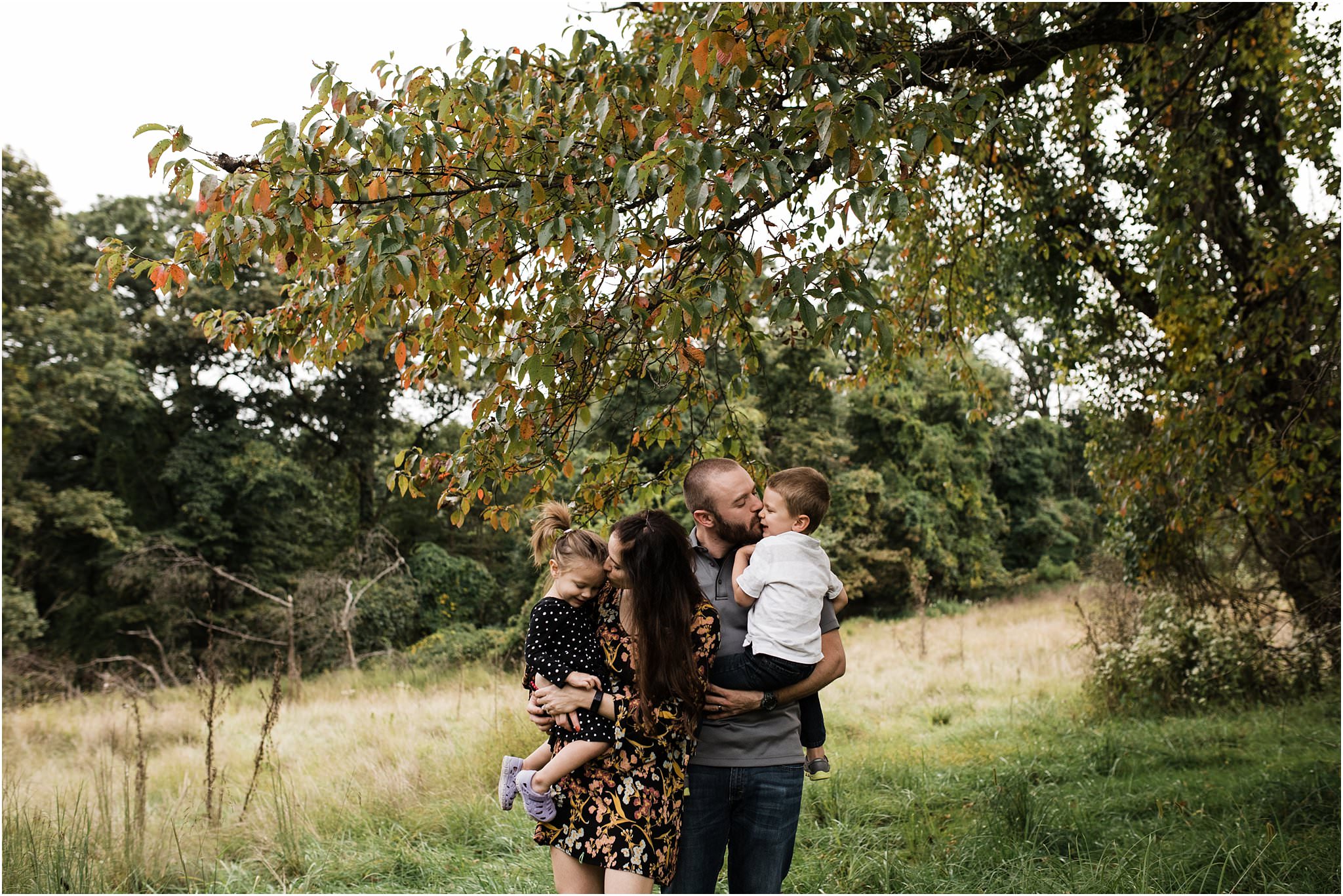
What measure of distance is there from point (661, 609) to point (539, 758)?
0.62 metres

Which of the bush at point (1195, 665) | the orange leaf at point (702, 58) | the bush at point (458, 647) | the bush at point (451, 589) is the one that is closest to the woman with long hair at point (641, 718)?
the orange leaf at point (702, 58)

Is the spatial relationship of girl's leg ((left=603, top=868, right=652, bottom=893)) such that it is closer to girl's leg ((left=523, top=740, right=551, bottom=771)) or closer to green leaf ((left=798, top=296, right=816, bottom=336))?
girl's leg ((left=523, top=740, right=551, bottom=771))

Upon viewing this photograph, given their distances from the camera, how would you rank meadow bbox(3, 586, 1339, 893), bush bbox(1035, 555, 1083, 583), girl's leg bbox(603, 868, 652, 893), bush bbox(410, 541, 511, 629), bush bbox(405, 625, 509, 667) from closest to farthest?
1. girl's leg bbox(603, 868, 652, 893)
2. meadow bbox(3, 586, 1339, 893)
3. bush bbox(405, 625, 509, 667)
4. bush bbox(410, 541, 511, 629)
5. bush bbox(1035, 555, 1083, 583)

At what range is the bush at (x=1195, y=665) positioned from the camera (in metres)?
7.71

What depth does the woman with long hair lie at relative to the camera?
7.44 feet

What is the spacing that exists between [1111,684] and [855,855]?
4971 mm

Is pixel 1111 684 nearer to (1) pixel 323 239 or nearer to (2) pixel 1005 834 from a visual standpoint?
(2) pixel 1005 834

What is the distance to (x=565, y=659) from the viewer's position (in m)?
2.43

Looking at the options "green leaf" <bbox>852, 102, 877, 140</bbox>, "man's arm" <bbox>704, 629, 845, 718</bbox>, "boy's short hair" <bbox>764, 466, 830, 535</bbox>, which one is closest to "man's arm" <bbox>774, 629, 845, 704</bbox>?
"man's arm" <bbox>704, 629, 845, 718</bbox>

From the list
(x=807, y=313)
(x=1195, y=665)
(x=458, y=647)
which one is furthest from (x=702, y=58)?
(x=458, y=647)

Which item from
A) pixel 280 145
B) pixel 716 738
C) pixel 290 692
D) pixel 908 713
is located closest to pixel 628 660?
pixel 716 738

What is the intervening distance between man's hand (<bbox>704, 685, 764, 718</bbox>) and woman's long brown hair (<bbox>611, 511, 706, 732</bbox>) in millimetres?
36

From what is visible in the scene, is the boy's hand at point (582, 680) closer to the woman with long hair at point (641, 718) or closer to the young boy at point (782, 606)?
the woman with long hair at point (641, 718)

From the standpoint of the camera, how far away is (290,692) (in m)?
11.0
